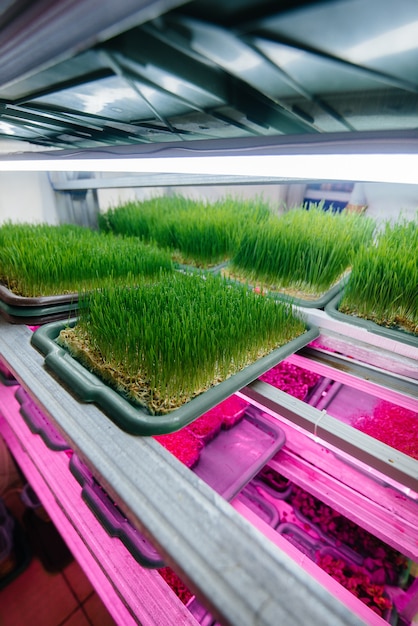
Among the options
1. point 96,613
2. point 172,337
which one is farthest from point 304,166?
point 96,613

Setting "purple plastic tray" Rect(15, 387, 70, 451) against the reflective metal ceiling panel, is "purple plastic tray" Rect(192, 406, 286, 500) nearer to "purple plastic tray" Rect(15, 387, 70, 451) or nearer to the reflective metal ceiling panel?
"purple plastic tray" Rect(15, 387, 70, 451)

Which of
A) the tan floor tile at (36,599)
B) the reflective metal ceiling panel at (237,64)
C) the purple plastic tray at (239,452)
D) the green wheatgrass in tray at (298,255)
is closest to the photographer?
the reflective metal ceiling panel at (237,64)

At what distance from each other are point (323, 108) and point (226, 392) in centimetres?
46

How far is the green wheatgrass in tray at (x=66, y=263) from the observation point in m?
0.87

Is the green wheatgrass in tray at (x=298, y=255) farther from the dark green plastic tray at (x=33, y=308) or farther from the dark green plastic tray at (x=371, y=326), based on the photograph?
the dark green plastic tray at (x=33, y=308)

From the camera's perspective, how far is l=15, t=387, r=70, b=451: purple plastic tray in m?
0.77

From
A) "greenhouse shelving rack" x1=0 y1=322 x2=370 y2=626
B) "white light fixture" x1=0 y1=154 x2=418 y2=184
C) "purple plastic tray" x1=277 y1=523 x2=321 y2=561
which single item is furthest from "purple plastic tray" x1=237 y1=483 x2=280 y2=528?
"white light fixture" x1=0 y1=154 x2=418 y2=184

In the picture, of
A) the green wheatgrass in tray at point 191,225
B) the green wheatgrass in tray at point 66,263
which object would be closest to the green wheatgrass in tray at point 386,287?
the green wheatgrass in tray at point 191,225

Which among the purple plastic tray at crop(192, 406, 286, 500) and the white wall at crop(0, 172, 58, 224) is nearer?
the purple plastic tray at crop(192, 406, 286, 500)

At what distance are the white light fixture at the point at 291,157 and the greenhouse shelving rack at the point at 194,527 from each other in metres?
0.39

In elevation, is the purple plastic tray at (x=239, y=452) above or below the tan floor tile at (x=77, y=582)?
above

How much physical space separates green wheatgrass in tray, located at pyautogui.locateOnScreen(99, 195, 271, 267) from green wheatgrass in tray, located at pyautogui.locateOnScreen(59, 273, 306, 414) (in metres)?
0.46

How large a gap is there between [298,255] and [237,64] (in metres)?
0.66

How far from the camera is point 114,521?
61cm
